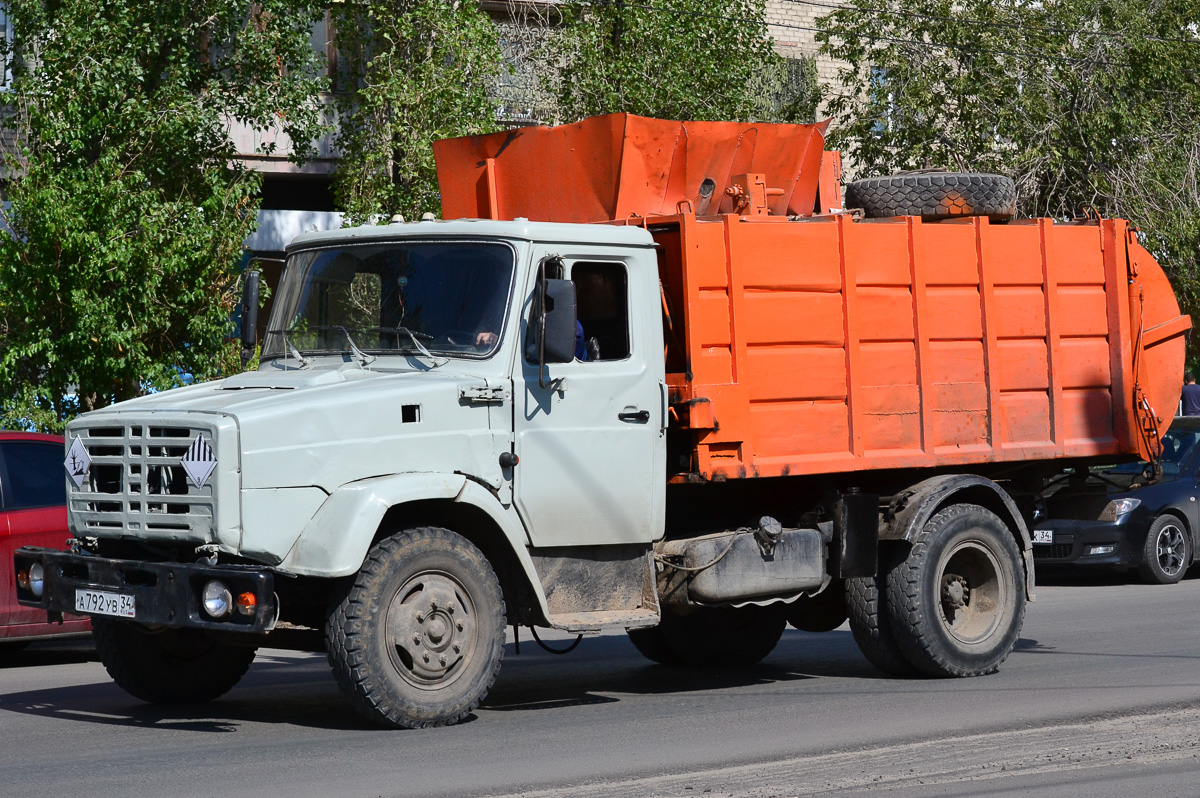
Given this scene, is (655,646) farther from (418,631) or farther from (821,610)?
(418,631)

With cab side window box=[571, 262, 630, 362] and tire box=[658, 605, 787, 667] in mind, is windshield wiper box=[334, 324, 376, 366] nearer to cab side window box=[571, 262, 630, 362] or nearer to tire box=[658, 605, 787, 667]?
cab side window box=[571, 262, 630, 362]

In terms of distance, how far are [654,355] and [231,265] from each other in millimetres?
9437

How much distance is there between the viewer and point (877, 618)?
9211 millimetres

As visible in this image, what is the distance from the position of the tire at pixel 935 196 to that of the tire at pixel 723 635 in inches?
106

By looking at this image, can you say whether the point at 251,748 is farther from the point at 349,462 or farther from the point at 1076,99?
the point at 1076,99

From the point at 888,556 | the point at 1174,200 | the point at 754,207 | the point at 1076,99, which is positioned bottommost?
the point at 888,556

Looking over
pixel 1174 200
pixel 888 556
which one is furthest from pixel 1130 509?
pixel 1174 200

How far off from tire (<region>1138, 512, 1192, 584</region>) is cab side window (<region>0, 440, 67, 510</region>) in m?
10.1

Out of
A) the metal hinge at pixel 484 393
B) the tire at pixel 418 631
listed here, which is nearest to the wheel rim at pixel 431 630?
the tire at pixel 418 631

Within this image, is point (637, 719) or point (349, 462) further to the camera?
point (637, 719)

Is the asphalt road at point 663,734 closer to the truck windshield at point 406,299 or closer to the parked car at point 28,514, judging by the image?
the parked car at point 28,514

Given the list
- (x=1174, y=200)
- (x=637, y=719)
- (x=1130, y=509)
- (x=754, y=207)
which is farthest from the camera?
(x=1174, y=200)

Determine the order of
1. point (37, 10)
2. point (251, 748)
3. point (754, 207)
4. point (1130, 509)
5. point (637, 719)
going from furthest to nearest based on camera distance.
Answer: point (37, 10) → point (1130, 509) → point (754, 207) → point (637, 719) → point (251, 748)

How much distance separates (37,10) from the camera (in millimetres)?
16375
